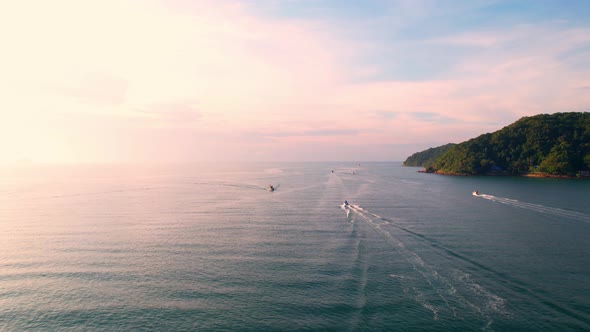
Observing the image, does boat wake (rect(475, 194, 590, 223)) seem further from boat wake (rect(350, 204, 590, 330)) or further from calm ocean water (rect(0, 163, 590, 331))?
boat wake (rect(350, 204, 590, 330))

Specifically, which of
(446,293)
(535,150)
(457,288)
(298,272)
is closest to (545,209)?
(457,288)

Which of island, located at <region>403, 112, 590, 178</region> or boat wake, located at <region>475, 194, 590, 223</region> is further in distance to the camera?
island, located at <region>403, 112, 590, 178</region>

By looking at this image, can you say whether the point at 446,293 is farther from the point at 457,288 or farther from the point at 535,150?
the point at 535,150

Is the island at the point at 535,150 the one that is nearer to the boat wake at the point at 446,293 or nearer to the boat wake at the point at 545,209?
the boat wake at the point at 545,209

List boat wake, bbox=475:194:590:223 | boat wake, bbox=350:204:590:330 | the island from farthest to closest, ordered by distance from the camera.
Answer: the island < boat wake, bbox=475:194:590:223 < boat wake, bbox=350:204:590:330

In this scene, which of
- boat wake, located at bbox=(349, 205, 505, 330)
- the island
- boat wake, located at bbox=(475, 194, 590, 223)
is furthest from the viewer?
the island

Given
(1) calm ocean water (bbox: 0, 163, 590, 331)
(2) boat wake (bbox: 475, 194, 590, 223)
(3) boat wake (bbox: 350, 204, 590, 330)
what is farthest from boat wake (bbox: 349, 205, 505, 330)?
(2) boat wake (bbox: 475, 194, 590, 223)
